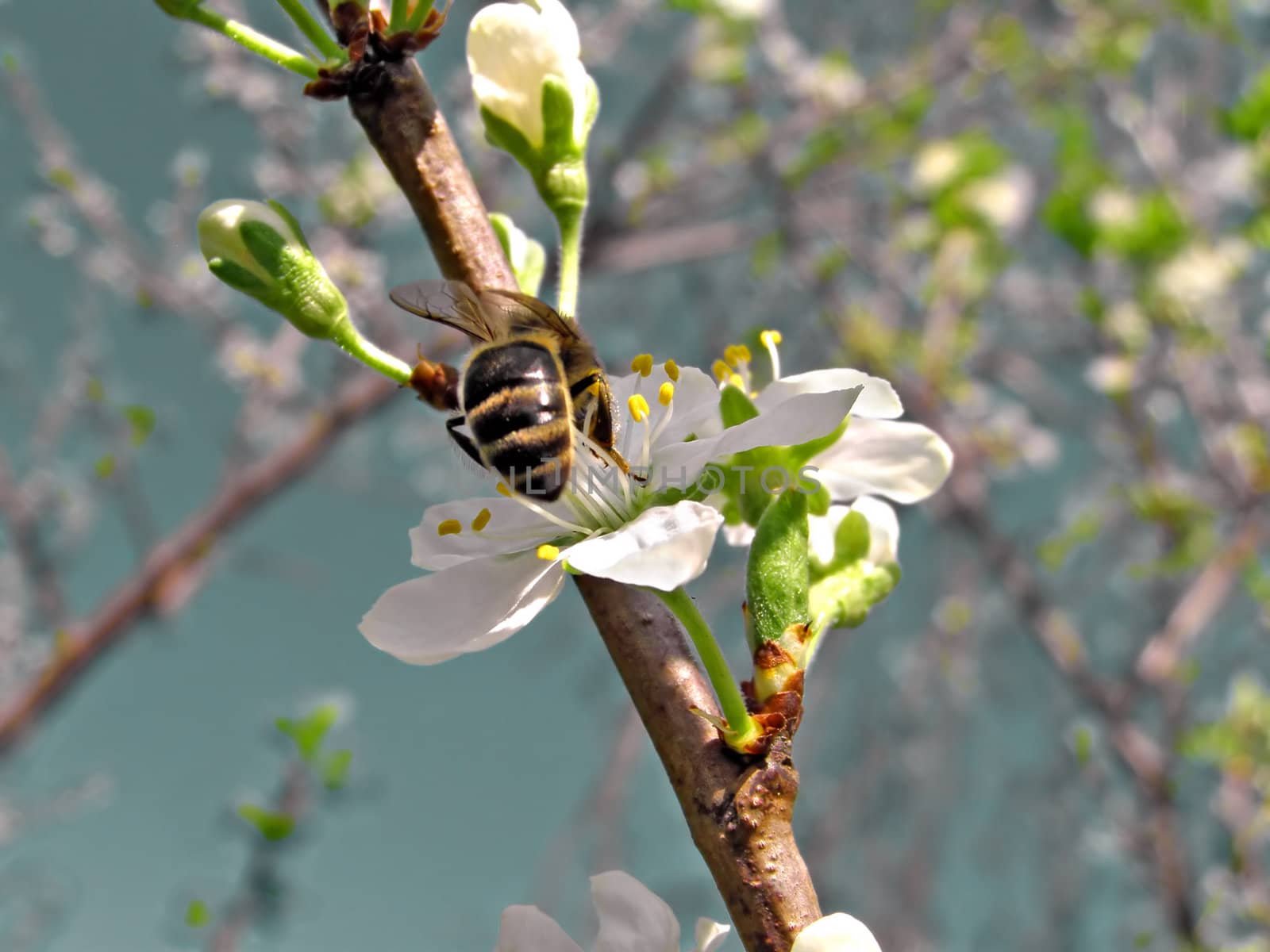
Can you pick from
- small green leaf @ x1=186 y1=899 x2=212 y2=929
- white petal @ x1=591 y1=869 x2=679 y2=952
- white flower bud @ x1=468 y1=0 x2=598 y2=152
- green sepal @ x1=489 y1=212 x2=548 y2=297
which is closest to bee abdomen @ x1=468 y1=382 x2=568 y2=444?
green sepal @ x1=489 y1=212 x2=548 y2=297

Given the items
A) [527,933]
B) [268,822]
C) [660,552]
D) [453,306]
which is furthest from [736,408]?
[268,822]

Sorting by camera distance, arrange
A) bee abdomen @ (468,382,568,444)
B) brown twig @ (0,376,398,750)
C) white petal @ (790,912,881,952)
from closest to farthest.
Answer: white petal @ (790,912,881,952), bee abdomen @ (468,382,568,444), brown twig @ (0,376,398,750)

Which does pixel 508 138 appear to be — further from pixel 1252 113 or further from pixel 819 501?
pixel 1252 113

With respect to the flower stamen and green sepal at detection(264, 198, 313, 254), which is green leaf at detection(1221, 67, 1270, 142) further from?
green sepal at detection(264, 198, 313, 254)

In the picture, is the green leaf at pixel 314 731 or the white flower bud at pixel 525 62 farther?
the green leaf at pixel 314 731

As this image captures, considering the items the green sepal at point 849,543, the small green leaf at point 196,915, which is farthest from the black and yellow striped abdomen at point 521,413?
the small green leaf at point 196,915

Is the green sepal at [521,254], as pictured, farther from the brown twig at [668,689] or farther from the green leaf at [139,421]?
the green leaf at [139,421]
